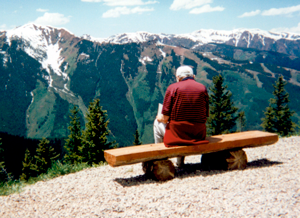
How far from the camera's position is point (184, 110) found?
5.95m

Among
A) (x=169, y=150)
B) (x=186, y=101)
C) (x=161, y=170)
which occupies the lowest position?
(x=161, y=170)

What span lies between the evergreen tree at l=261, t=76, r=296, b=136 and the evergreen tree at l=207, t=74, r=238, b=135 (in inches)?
314

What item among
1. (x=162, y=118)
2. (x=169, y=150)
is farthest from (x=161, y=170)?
(x=162, y=118)

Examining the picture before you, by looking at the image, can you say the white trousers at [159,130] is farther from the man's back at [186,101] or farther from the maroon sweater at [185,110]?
the man's back at [186,101]

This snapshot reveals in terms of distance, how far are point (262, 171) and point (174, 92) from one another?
3.43 meters

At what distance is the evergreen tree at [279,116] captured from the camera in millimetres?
40575

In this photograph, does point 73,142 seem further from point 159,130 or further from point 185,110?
point 185,110

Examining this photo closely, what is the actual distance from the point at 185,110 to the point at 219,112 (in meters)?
33.6

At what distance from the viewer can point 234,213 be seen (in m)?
4.39

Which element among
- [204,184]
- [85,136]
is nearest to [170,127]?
[204,184]

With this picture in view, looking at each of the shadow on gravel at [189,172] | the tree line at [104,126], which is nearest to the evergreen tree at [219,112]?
the tree line at [104,126]

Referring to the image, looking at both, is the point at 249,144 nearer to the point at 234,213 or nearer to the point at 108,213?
the point at 234,213

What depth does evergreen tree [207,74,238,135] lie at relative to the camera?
3744 centimetres

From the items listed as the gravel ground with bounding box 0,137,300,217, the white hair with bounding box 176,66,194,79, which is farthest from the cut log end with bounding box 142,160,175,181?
the white hair with bounding box 176,66,194,79
